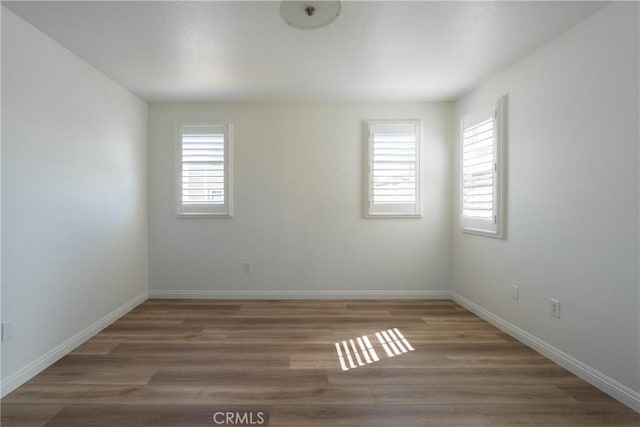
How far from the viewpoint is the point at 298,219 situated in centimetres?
417

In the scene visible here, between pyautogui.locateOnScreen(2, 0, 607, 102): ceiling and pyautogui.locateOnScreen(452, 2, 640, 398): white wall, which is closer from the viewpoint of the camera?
pyautogui.locateOnScreen(452, 2, 640, 398): white wall

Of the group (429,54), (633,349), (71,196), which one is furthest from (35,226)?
(633,349)

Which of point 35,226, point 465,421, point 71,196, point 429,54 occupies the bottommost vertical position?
point 465,421

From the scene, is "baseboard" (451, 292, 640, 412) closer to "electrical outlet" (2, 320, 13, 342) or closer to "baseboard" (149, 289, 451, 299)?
"baseboard" (149, 289, 451, 299)

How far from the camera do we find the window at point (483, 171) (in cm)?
316

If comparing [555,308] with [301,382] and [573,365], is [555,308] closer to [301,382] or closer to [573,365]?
[573,365]

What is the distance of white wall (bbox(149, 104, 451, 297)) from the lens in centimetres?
414

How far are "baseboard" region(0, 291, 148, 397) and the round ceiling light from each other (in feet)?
9.38

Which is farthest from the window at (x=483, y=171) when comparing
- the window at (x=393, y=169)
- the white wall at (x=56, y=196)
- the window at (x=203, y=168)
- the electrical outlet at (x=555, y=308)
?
the white wall at (x=56, y=196)

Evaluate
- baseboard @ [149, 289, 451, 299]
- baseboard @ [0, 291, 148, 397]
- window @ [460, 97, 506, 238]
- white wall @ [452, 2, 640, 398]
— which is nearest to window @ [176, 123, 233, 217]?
baseboard @ [149, 289, 451, 299]

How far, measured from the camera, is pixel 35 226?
2367mm

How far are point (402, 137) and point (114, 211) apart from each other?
10.8ft

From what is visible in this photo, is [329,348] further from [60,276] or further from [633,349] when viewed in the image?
[60,276]

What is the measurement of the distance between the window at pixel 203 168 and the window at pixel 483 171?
275 cm
